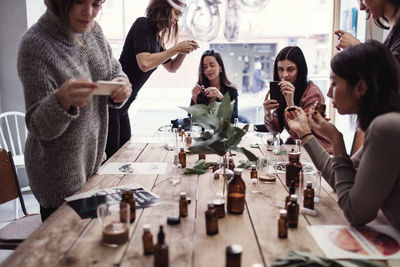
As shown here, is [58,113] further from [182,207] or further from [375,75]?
[375,75]

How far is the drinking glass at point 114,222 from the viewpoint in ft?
3.43

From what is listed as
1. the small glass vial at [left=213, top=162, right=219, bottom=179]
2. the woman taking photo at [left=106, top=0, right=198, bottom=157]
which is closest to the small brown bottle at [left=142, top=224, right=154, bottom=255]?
the small glass vial at [left=213, top=162, right=219, bottom=179]

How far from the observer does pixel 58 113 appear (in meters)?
1.18

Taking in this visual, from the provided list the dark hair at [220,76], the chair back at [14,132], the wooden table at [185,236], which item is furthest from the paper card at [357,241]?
the chair back at [14,132]

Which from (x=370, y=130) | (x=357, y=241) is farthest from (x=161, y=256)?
(x=370, y=130)

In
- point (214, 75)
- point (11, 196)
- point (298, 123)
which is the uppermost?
point (214, 75)

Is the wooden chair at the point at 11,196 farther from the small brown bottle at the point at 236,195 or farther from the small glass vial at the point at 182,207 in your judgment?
the small brown bottle at the point at 236,195

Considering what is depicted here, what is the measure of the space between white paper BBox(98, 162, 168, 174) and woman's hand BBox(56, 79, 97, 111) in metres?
0.64

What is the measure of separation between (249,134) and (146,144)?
80 centimetres

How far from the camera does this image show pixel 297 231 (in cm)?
114

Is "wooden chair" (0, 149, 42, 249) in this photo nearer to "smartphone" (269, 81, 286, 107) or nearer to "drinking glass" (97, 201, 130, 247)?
"drinking glass" (97, 201, 130, 247)

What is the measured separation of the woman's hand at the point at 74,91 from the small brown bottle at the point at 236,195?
560mm

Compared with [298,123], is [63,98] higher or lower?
higher

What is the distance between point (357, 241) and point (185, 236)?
0.49m
